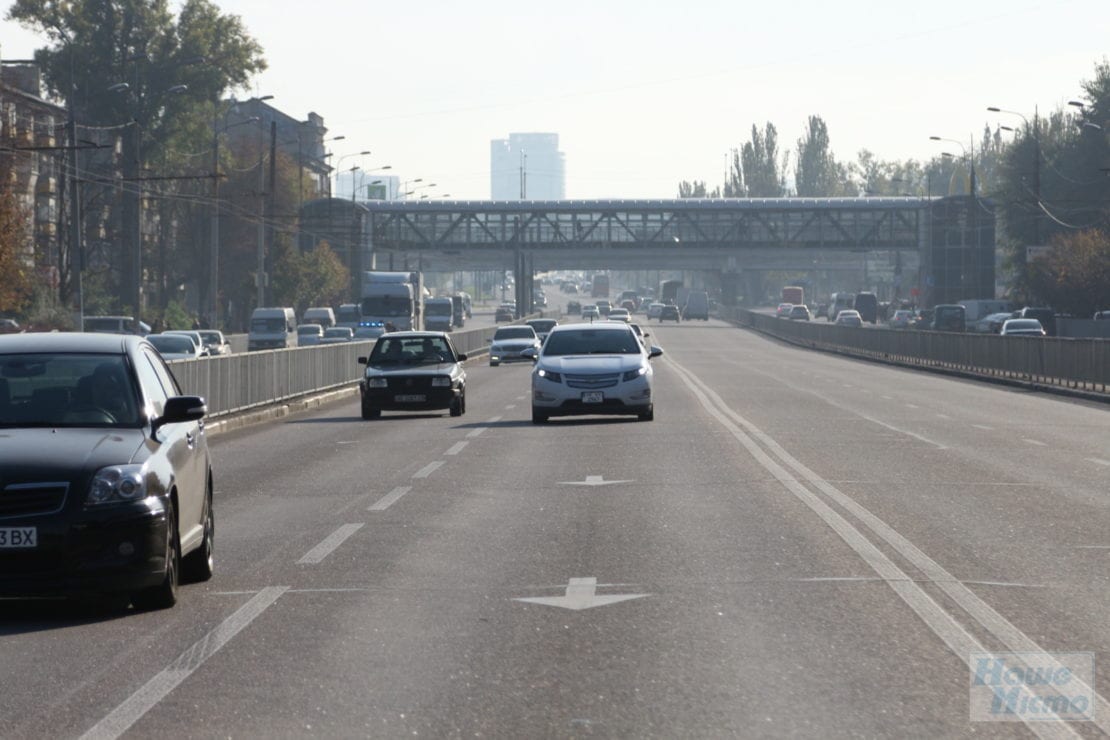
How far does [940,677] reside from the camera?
24.7ft

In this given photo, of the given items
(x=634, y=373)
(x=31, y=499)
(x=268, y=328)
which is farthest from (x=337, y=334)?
(x=31, y=499)

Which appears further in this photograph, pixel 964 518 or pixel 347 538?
pixel 964 518

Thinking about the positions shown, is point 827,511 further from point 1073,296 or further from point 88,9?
point 88,9

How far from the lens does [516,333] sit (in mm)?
63000

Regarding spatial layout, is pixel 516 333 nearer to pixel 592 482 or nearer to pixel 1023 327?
pixel 1023 327

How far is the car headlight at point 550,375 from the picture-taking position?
2705 cm

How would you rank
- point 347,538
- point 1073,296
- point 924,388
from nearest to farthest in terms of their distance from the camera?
1. point 347,538
2. point 924,388
3. point 1073,296

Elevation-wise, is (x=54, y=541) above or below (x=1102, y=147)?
below

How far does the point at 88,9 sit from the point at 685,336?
118ft

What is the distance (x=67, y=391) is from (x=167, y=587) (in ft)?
4.76

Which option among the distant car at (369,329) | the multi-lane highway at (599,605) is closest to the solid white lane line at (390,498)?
the multi-lane highway at (599,605)

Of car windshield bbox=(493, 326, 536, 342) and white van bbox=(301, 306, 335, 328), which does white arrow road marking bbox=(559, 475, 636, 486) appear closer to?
car windshield bbox=(493, 326, 536, 342)

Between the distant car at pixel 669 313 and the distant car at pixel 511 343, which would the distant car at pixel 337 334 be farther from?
the distant car at pixel 669 313

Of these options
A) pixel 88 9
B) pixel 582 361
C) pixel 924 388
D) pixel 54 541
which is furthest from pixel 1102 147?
pixel 54 541
